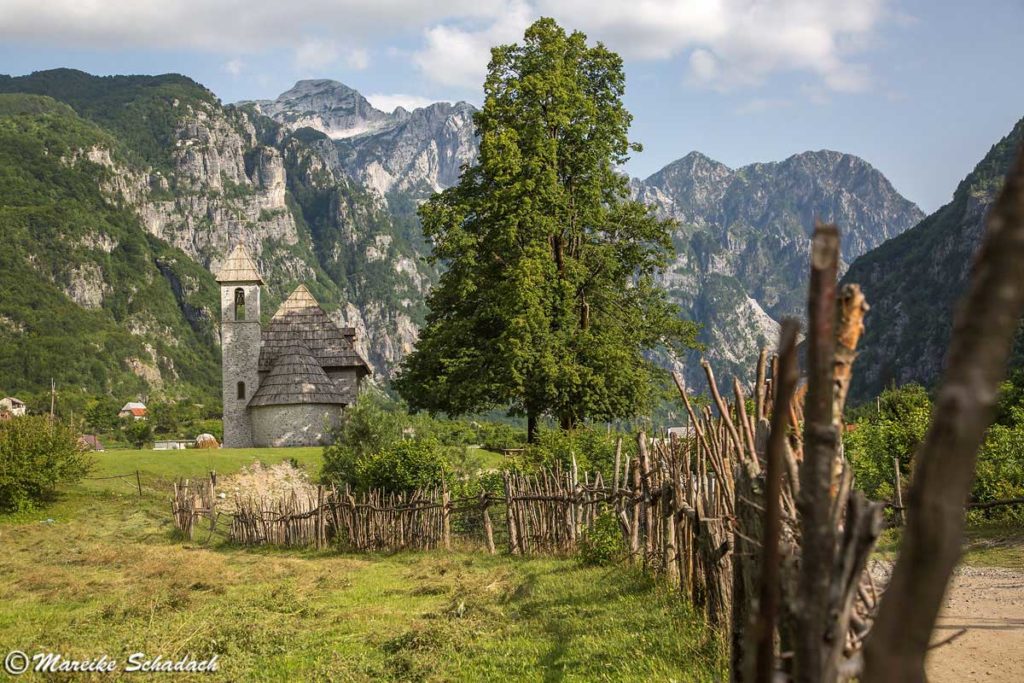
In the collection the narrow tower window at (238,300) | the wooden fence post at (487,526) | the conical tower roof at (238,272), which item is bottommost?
the wooden fence post at (487,526)

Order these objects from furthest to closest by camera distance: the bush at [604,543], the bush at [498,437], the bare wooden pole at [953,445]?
the bush at [498,437]
the bush at [604,543]
the bare wooden pole at [953,445]

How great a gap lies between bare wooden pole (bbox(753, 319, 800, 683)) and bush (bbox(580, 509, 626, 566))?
10326 mm

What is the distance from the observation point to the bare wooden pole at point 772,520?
209cm

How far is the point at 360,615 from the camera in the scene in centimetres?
1070

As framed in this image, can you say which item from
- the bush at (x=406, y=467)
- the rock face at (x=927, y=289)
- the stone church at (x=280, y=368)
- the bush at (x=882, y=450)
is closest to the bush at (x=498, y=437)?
the stone church at (x=280, y=368)

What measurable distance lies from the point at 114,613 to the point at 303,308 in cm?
3132

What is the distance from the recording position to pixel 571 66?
26516mm

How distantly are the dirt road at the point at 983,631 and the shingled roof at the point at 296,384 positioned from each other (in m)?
27.3

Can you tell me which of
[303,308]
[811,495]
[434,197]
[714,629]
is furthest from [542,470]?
[303,308]

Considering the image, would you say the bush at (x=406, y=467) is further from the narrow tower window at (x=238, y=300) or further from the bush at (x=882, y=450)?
the narrow tower window at (x=238, y=300)

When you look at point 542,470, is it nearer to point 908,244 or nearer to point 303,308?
point 303,308

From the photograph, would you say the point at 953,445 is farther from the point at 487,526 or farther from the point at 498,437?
the point at 498,437

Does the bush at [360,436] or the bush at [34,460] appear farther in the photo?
the bush at [34,460]

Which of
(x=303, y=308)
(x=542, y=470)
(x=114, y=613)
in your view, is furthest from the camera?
(x=303, y=308)
